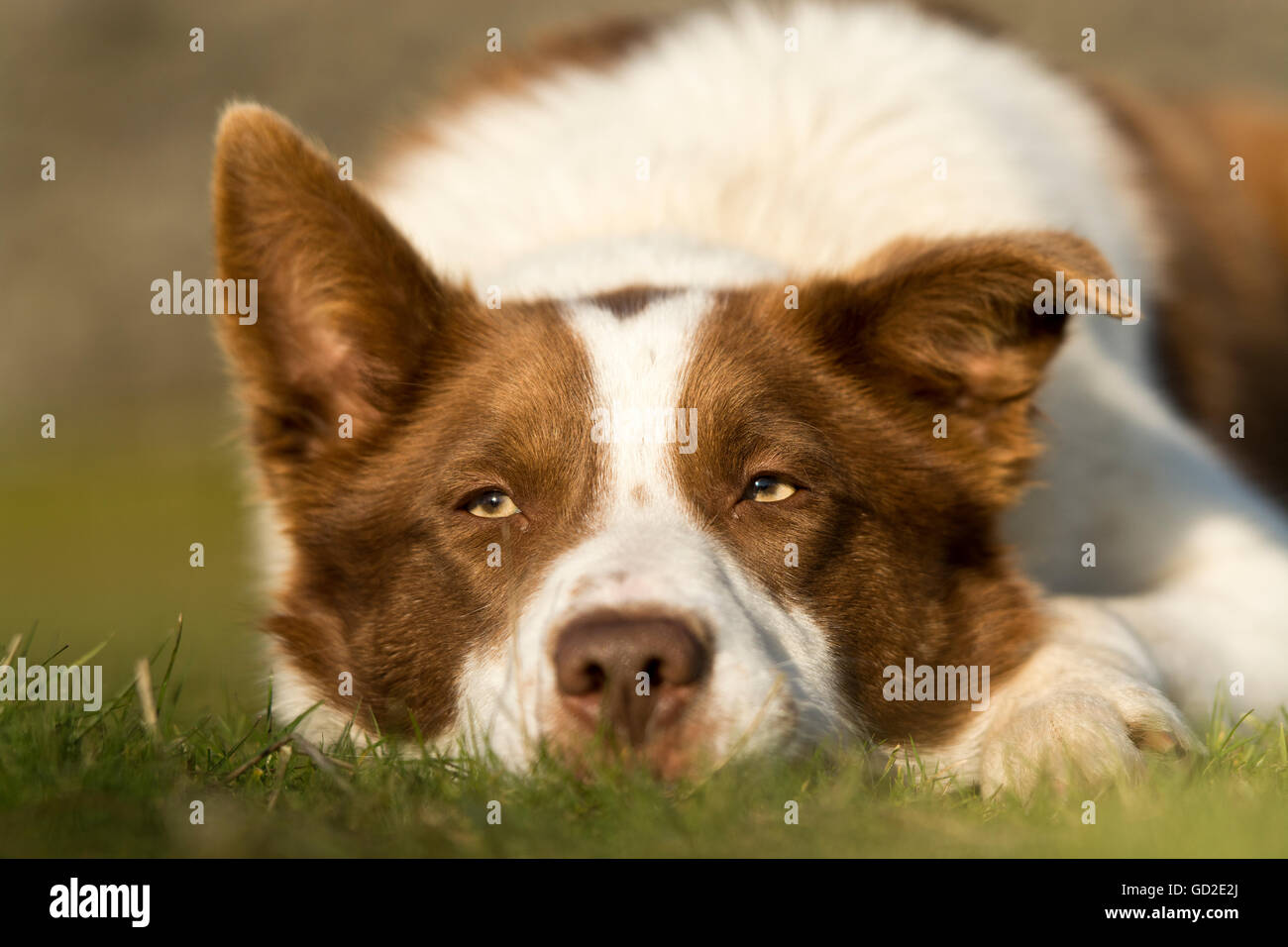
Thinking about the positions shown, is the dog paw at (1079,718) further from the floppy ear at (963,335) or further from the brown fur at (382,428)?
the brown fur at (382,428)

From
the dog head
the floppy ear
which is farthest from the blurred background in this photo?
the floppy ear

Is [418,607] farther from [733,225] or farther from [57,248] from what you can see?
[57,248]

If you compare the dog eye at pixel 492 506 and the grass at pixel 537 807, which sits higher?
the dog eye at pixel 492 506

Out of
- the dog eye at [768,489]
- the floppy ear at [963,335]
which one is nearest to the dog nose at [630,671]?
the dog eye at [768,489]

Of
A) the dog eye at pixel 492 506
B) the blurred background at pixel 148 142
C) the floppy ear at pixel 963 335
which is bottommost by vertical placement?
the dog eye at pixel 492 506
